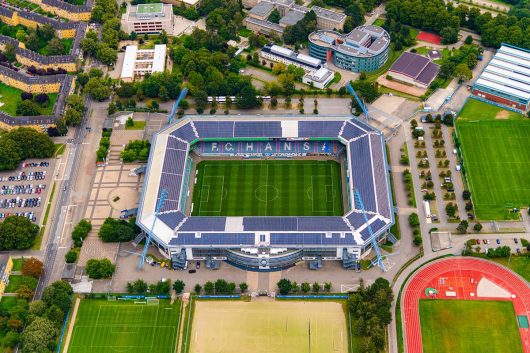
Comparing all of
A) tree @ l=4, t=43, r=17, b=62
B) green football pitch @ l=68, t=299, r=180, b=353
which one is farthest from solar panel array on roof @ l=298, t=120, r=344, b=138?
tree @ l=4, t=43, r=17, b=62

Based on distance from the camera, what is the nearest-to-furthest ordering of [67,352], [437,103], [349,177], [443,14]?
[67,352] < [349,177] < [437,103] < [443,14]

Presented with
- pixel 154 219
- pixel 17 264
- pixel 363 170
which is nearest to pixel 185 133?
pixel 154 219

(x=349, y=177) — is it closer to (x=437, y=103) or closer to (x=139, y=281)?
(x=437, y=103)

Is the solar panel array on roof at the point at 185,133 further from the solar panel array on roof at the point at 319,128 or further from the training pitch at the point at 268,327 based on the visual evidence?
the training pitch at the point at 268,327

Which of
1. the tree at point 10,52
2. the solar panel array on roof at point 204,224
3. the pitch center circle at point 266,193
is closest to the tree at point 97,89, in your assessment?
the tree at point 10,52

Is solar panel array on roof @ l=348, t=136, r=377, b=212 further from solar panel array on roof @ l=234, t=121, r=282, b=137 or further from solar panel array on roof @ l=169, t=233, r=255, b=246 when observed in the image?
solar panel array on roof @ l=169, t=233, r=255, b=246

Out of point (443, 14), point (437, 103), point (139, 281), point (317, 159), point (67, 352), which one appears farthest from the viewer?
point (443, 14)

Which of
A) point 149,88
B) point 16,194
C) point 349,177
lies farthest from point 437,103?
point 16,194
